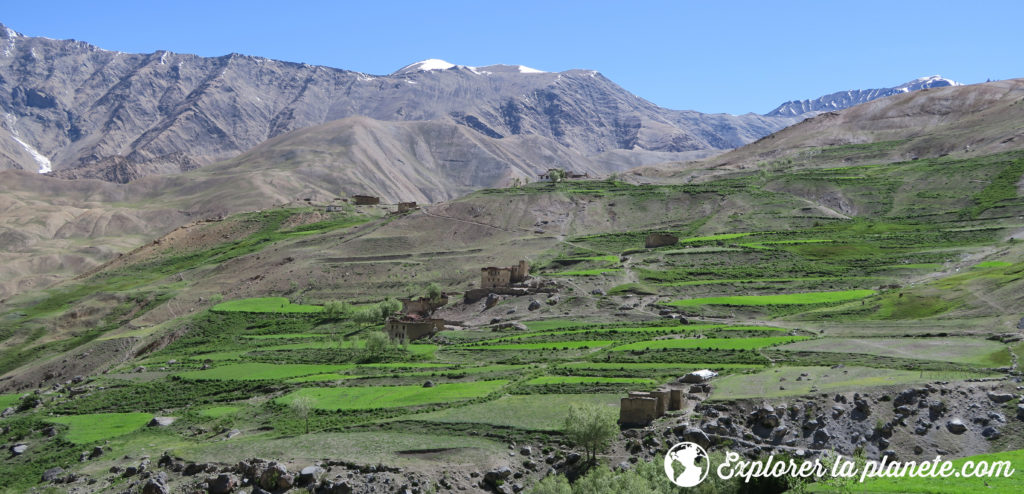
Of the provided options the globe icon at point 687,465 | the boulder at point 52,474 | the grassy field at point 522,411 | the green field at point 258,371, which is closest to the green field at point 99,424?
the boulder at point 52,474

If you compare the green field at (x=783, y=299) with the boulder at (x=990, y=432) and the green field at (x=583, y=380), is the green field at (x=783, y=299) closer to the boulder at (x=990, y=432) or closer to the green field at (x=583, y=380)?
the green field at (x=583, y=380)

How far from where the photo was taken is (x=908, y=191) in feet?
520

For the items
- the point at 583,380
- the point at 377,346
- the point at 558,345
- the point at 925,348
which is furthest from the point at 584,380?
the point at 377,346

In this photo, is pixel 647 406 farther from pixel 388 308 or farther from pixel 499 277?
pixel 499 277

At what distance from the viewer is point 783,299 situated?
97938 millimetres

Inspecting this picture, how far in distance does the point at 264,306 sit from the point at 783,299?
6874 cm

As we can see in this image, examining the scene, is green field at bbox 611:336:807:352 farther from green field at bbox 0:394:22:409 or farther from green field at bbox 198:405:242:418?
green field at bbox 0:394:22:409

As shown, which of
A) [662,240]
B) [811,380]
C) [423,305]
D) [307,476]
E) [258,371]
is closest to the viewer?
Answer: [307,476]

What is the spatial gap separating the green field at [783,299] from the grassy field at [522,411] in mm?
40682

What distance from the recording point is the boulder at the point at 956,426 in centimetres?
4800

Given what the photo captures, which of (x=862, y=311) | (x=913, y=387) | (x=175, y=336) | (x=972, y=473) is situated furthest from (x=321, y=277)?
(x=972, y=473)

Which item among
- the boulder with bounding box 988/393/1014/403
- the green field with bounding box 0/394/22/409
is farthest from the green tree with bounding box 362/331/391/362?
the boulder with bounding box 988/393/1014/403

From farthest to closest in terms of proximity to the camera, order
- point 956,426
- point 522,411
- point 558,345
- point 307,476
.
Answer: point 558,345
point 522,411
point 307,476
point 956,426

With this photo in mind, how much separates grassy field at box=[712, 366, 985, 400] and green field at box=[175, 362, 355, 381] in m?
39.0
